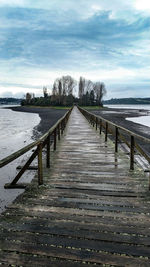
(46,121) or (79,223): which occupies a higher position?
(46,121)

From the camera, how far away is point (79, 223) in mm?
3080

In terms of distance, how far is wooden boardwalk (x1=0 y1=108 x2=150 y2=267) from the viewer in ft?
7.89

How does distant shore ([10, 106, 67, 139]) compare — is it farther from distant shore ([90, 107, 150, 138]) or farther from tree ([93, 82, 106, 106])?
tree ([93, 82, 106, 106])

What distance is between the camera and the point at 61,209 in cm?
351

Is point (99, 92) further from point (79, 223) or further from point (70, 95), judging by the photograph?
point (79, 223)

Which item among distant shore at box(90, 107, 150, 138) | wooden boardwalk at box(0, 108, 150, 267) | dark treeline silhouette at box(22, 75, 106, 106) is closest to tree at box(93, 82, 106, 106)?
dark treeline silhouette at box(22, 75, 106, 106)

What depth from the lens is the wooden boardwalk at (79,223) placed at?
241cm

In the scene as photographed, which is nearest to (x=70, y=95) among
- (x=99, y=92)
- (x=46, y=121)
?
(x=99, y=92)

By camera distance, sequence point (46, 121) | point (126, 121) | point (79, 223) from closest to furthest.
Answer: point (79, 223), point (126, 121), point (46, 121)

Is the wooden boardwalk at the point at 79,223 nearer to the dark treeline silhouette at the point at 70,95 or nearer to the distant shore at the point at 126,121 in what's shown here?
the distant shore at the point at 126,121

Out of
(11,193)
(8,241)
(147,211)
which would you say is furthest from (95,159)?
(8,241)

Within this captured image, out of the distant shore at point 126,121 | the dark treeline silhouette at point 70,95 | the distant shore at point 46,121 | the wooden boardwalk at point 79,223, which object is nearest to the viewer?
the wooden boardwalk at point 79,223

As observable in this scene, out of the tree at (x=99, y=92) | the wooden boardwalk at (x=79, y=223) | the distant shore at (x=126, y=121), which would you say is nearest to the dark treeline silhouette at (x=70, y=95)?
the tree at (x=99, y=92)

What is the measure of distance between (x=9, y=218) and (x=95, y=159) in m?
4.28
